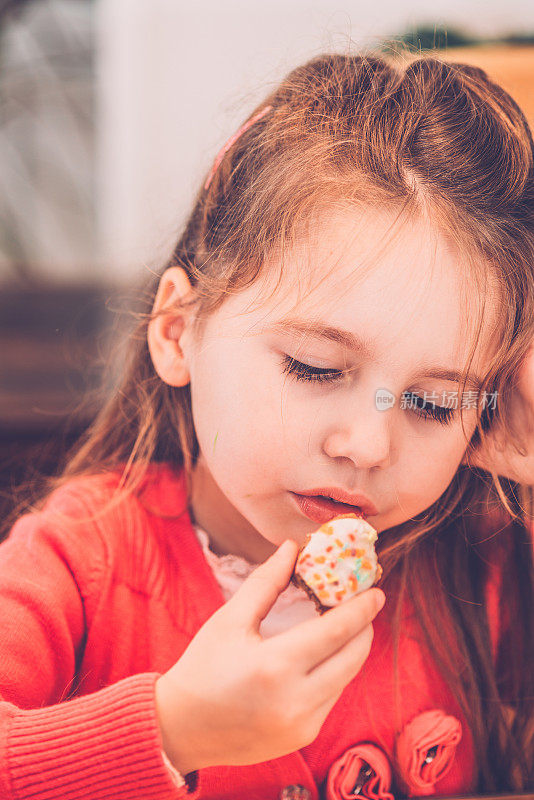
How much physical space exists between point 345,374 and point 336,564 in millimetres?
99

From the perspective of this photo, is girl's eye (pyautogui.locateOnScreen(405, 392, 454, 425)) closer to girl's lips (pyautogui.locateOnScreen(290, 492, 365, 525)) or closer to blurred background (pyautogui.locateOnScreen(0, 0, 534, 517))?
girl's lips (pyautogui.locateOnScreen(290, 492, 365, 525))

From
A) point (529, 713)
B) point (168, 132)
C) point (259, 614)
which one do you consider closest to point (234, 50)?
point (168, 132)

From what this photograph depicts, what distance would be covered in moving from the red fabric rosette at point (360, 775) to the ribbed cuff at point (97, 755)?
0.12m

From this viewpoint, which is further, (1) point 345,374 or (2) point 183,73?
(2) point 183,73

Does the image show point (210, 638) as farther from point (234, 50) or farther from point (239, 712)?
point (234, 50)

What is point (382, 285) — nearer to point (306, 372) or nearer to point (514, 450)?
point (306, 372)

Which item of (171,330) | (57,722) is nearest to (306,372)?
(171,330)

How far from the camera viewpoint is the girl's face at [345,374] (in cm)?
40

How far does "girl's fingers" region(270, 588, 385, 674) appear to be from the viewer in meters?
0.37

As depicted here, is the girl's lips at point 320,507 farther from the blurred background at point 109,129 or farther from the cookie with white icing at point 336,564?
the blurred background at point 109,129

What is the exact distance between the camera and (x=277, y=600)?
499mm

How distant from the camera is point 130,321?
542mm

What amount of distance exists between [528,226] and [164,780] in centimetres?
36

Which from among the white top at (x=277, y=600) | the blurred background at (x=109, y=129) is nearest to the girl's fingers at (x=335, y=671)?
the white top at (x=277, y=600)
